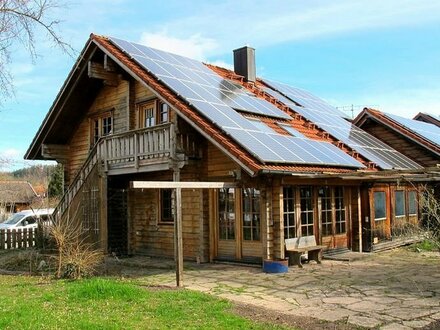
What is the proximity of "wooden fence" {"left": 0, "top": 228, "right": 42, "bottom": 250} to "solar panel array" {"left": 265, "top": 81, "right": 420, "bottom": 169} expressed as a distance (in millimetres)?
11172

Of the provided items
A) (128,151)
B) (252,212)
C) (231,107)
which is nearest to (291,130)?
(231,107)

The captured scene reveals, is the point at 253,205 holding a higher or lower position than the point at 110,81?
lower

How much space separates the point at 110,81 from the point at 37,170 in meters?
56.0

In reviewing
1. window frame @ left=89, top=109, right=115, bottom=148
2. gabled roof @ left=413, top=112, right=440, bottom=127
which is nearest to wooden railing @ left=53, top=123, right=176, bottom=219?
window frame @ left=89, top=109, right=115, bottom=148

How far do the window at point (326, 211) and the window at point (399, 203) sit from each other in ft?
14.0

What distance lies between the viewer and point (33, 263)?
13742 mm

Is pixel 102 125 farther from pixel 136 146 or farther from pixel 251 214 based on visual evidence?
pixel 251 214

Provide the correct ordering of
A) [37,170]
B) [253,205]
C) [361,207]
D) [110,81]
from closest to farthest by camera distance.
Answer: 1. [253,205]
2. [361,207]
3. [110,81]
4. [37,170]

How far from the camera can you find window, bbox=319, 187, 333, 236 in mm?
14273

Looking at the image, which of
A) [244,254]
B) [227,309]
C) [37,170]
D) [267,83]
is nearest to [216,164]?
[244,254]

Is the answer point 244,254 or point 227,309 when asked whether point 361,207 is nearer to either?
point 244,254

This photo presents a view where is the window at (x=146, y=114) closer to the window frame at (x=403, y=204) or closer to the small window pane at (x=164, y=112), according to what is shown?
the small window pane at (x=164, y=112)

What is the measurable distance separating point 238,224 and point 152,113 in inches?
197

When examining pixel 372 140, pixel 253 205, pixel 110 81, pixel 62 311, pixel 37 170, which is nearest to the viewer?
pixel 62 311
